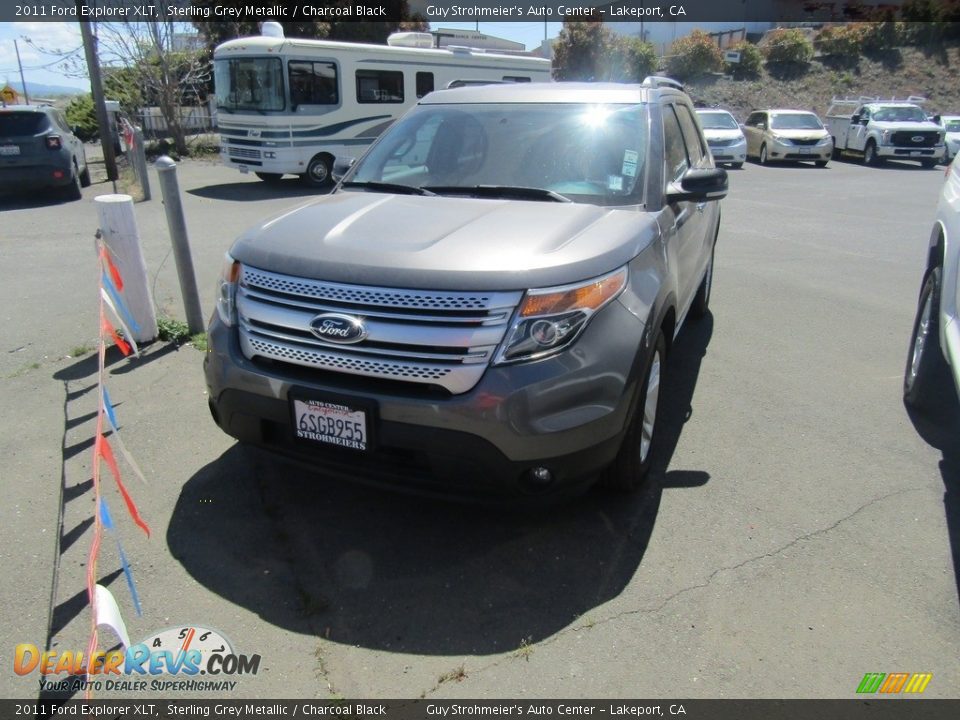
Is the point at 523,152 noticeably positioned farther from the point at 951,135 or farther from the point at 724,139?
the point at 951,135

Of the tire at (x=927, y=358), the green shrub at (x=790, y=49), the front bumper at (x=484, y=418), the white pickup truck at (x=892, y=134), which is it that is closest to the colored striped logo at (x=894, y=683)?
the front bumper at (x=484, y=418)

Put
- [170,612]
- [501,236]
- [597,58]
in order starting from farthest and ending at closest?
1. [597,58]
2. [501,236]
3. [170,612]

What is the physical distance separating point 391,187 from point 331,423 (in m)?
1.67

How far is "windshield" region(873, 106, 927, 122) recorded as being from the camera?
22516mm

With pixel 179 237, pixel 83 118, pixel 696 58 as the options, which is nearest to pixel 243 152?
pixel 179 237

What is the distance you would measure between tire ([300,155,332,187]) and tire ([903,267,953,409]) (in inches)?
508

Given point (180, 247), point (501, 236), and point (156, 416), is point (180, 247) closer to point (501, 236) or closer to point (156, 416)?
point (156, 416)

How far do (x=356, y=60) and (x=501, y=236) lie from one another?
13.6m

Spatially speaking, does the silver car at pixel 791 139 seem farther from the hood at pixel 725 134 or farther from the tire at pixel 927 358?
the tire at pixel 927 358

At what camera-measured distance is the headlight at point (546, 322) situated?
2.81 metres

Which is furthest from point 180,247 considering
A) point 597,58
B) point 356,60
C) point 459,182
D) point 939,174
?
point 597,58

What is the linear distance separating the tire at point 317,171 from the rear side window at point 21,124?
15.6 ft

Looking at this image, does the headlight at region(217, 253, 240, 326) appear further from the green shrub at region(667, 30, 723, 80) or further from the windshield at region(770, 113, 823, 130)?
the green shrub at region(667, 30, 723, 80)

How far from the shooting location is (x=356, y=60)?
15195 mm
